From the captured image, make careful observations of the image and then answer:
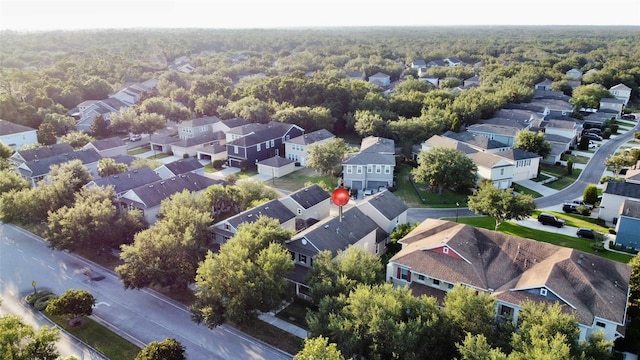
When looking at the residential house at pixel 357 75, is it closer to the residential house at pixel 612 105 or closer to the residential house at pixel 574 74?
the residential house at pixel 574 74

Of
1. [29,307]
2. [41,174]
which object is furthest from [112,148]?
[29,307]

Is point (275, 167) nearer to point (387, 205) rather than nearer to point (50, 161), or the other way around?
point (387, 205)

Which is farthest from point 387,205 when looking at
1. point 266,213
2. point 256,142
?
point 256,142

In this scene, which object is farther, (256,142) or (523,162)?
(256,142)

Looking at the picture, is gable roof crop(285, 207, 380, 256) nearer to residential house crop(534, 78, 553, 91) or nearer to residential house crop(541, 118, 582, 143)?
residential house crop(541, 118, 582, 143)

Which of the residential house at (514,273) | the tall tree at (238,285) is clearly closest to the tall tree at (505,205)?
the residential house at (514,273)

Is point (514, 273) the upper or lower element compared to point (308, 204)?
upper
